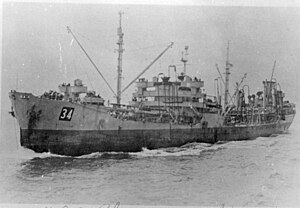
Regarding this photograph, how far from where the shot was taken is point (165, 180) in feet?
14.5

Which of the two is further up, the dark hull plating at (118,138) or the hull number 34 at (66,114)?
the hull number 34 at (66,114)

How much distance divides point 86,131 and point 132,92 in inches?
36.4

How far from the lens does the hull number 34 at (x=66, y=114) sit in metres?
5.71

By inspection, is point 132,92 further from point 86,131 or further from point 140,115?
point 86,131

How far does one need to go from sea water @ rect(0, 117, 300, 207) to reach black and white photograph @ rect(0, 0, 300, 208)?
1cm

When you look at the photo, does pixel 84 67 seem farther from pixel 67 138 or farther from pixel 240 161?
pixel 240 161

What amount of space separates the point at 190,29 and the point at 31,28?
1.95 metres

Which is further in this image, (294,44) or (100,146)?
(100,146)

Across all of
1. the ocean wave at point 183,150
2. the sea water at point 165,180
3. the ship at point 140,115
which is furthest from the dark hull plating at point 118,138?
the sea water at point 165,180

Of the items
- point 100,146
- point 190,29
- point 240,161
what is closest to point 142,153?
point 100,146

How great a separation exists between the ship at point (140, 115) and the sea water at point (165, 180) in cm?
56

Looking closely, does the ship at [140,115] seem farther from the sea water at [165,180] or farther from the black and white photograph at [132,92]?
the sea water at [165,180]

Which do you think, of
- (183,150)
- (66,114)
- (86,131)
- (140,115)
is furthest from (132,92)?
(183,150)

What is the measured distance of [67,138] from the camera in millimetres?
5535
